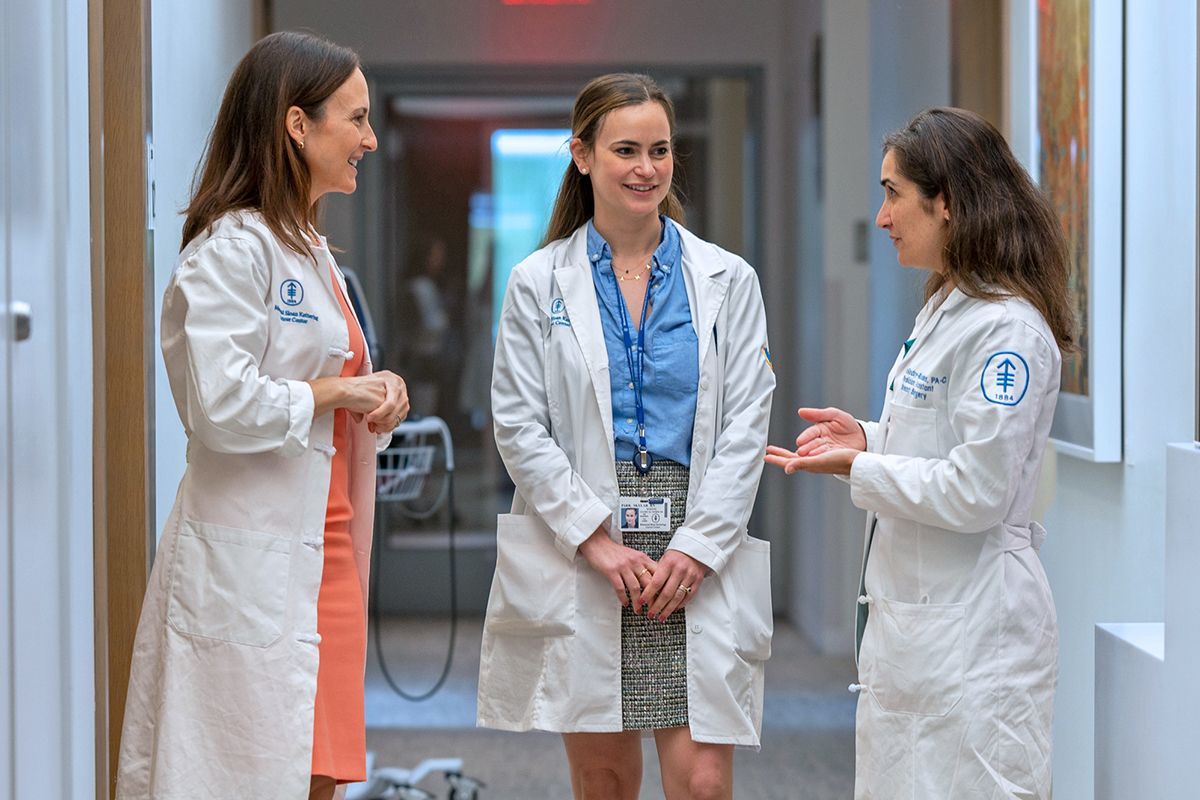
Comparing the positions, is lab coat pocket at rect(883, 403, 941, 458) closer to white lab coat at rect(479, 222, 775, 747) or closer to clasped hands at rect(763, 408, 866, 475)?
clasped hands at rect(763, 408, 866, 475)

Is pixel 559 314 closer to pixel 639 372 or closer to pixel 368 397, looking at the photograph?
pixel 639 372

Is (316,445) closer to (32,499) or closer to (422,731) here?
(32,499)

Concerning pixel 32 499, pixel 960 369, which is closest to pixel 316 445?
pixel 32 499

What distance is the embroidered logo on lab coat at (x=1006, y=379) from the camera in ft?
5.15

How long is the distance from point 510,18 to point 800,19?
44.7 inches

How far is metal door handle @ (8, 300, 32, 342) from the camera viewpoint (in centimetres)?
147

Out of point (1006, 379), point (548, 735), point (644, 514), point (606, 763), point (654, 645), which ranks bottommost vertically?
point (548, 735)

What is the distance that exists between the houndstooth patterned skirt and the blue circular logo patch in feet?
1.90

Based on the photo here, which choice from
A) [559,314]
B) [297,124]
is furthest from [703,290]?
[297,124]

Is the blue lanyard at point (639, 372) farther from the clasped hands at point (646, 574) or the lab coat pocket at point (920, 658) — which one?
the lab coat pocket at point (920, 658)

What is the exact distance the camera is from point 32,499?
4.98 feet

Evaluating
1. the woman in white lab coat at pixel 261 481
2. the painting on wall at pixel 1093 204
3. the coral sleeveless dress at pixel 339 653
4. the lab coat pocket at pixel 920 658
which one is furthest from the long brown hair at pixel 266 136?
the painting on wall at pixel 1093 204

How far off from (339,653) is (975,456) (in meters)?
0.93

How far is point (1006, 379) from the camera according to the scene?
1.58m
